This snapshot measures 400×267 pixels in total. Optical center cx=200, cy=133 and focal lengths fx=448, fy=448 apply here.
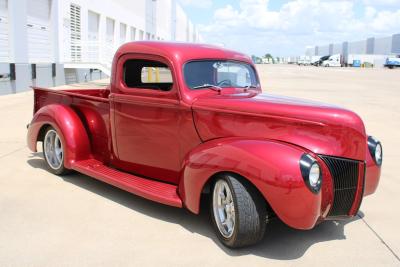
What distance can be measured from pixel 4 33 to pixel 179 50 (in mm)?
12740

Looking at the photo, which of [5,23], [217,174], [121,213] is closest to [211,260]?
[217,174]

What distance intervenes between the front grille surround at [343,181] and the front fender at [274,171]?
258mm

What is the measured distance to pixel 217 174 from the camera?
11.9 ft

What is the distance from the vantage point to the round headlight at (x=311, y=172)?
3.17 m

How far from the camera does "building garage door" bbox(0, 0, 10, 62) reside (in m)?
14.8

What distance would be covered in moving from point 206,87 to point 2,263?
89.8 inches

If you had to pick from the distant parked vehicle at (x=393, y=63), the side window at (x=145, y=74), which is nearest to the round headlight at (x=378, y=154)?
the side window at (x=145, y=74)

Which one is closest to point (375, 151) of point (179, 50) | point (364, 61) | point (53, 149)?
point (179, 50)

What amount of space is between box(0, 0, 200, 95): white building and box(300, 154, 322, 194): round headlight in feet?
44.0

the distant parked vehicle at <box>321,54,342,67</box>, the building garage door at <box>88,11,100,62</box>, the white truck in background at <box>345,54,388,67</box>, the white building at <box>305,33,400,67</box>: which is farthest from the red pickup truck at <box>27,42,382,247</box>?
the white building at <box>305,33,400,67</box>

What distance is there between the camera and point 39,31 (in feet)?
59.8

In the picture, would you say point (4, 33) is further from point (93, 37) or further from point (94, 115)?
point (94, 115)

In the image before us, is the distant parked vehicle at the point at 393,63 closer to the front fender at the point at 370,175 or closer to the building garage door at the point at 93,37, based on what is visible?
the building garage door at the point at 93,37

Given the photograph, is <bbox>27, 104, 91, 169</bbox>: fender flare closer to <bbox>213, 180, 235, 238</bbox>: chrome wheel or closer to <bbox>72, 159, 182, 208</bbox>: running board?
<bbox>72, 159, 182, 208</bbox>: running board
